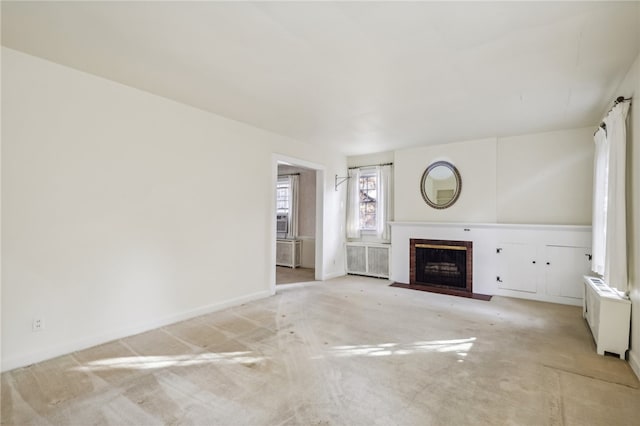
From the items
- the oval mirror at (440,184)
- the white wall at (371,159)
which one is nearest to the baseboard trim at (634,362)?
the oval mirror at (440,184)

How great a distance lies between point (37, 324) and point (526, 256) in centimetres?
627

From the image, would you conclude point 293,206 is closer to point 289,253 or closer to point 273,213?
point 289,253

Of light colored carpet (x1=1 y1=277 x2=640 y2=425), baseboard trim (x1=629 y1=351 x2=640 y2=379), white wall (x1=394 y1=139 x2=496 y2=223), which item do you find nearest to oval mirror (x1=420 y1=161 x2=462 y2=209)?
white wall (x1=394 y1=139 x2=496 y2=223)

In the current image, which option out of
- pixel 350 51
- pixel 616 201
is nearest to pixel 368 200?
pixel 616 201


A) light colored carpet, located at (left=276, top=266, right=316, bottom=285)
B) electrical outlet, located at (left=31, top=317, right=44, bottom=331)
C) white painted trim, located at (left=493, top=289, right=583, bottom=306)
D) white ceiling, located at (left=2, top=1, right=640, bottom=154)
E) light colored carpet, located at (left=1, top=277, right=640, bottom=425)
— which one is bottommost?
light colored carpet, located at (left=276, top=266, right=316, bottom=285)

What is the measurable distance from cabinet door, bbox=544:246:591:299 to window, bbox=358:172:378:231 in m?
3.07

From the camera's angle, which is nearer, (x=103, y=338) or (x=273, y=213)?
(x=103, y=338)

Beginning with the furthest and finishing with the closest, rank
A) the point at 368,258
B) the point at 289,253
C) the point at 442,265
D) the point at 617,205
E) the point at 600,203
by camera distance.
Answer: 1. the point at 289,253
2. the point at 368,258
3. the point at 442,265
4. the point at 600,203
5. the point at 617,205

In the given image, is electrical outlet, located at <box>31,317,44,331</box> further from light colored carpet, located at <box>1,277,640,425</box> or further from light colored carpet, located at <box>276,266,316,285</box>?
light colored carpet, located at <box>276,266,316,285</box>

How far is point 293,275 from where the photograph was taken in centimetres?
657

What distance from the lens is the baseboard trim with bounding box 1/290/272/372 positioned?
2.51m

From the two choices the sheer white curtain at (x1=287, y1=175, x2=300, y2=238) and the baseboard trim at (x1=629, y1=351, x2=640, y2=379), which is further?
the sheer white curtain at (x1=287, y1=175, x2=300, y2=238)

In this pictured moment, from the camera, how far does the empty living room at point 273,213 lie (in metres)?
2.08

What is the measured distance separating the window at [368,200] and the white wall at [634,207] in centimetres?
400
